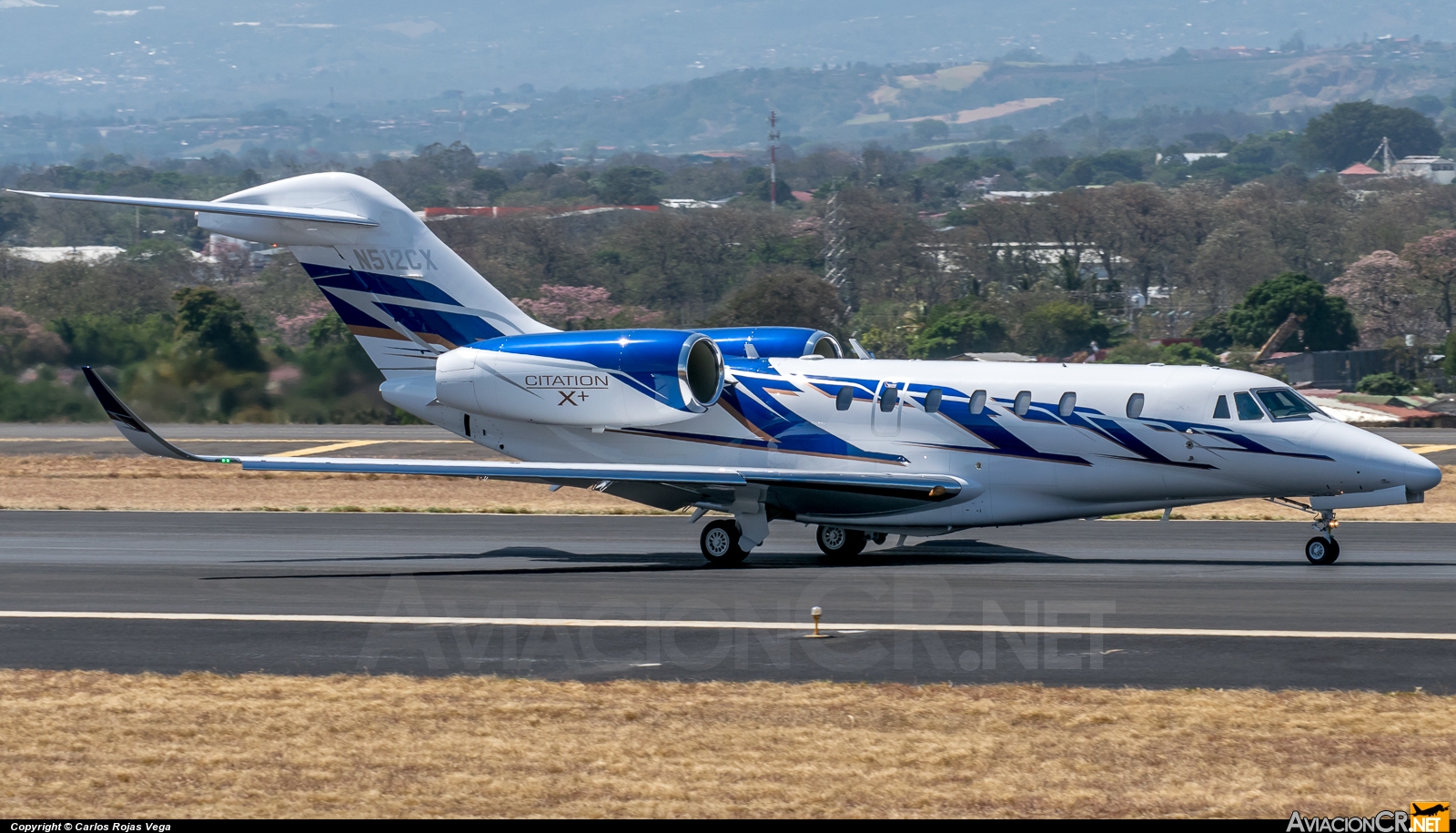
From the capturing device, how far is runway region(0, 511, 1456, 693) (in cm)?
1627

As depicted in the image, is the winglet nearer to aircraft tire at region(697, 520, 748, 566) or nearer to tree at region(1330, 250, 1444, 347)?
aircraft tire at region(697, 520, 748, 566)

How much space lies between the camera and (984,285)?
11500 centimetres

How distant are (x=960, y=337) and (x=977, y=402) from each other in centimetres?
5349

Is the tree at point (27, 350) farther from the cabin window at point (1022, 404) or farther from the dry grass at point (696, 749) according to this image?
the dry grass at point (696, 749)

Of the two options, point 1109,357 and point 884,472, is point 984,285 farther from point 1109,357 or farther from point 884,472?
point 884,472

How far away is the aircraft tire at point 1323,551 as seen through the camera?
22.5 m

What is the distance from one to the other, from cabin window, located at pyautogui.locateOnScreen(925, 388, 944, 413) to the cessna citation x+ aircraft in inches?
0.9

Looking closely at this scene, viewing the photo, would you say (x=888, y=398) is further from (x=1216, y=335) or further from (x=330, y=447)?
(x=1216, y=335)

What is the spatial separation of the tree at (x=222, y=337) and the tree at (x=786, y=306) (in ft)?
90.7

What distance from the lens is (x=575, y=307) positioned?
9775cm

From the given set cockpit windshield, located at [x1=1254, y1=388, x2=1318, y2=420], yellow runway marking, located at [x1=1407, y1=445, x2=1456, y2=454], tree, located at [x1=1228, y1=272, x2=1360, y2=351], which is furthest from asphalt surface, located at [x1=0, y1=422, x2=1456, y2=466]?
tree, located at [x1=1228, y1=272, x2=1360, y2=351]

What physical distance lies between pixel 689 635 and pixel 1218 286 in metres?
105

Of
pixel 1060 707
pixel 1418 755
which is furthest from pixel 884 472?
pixel 1418 755

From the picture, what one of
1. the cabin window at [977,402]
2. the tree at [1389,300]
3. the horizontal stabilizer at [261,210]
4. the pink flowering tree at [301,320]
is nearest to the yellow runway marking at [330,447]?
the horizontal stabilizer at [261,210]
